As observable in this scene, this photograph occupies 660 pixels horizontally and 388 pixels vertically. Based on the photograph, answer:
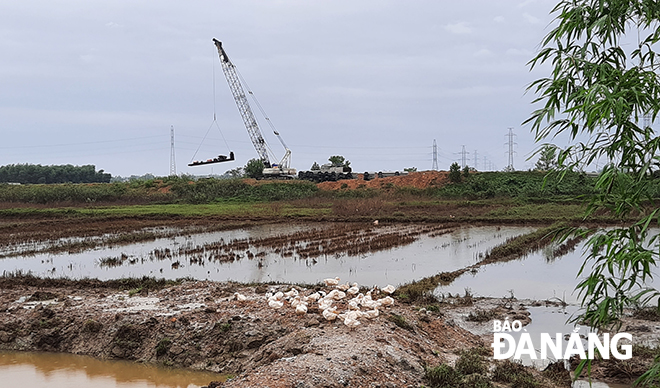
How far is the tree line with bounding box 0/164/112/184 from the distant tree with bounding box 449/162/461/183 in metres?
57.5

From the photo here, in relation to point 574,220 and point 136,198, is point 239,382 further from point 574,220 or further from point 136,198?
point 136,198

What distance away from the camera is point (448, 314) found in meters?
9.15

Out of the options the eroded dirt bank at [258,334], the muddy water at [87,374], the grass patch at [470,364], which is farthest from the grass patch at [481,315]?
the muddy water at [87,374]

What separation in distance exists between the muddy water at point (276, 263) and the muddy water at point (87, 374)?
5.37 meters

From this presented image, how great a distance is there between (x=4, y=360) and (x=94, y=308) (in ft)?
5.44

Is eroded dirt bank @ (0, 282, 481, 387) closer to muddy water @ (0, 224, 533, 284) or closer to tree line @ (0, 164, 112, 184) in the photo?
muddy water @ (0, 224, 533, 284)

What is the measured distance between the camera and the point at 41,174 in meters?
77.7

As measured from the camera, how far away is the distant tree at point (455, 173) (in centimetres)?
4549

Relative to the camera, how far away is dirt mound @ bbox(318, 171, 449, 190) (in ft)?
155

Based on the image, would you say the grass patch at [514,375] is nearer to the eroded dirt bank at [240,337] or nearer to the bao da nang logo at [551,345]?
the bao da nang logo at [551,345]

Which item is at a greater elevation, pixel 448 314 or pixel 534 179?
pixel 534 179

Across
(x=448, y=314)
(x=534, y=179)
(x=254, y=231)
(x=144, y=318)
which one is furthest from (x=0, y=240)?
(x=534, y=179)

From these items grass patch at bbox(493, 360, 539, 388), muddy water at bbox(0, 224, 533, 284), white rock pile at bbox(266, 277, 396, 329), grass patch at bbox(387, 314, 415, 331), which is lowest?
grass patch at bbox(493, 360, 539, 388)

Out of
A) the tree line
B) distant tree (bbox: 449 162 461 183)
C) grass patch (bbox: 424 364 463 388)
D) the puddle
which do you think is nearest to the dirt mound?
distant tree (bbox: 449 162 461 183)
